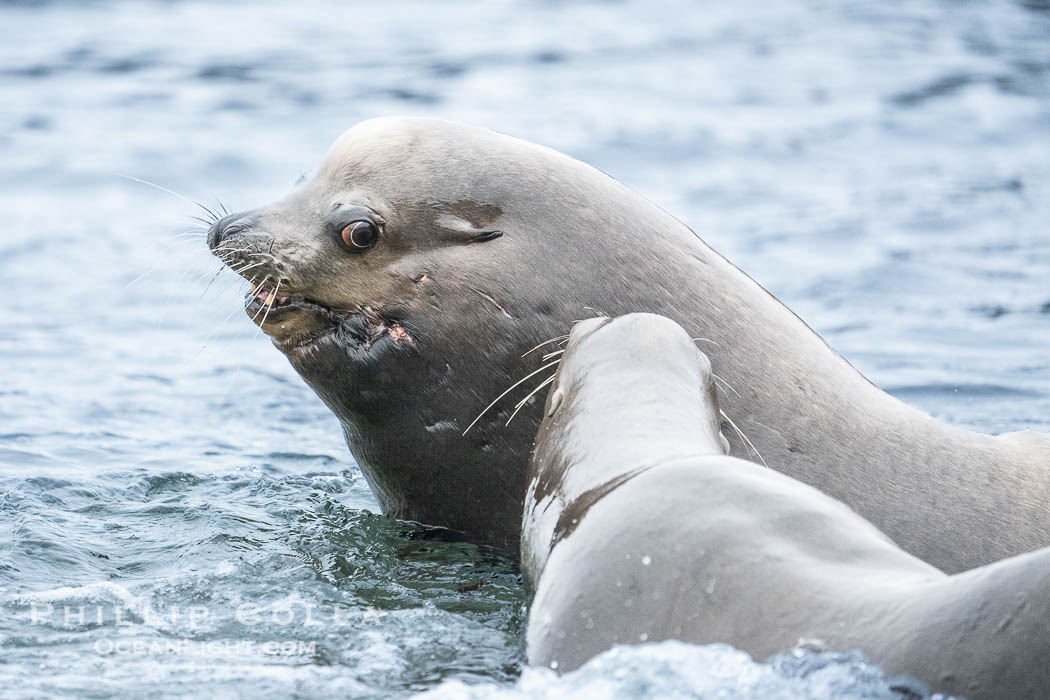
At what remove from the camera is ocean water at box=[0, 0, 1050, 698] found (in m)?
5.02

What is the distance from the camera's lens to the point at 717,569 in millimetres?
3977

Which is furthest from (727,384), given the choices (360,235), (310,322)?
(310,322)

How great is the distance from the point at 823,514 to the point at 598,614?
0.61 metres

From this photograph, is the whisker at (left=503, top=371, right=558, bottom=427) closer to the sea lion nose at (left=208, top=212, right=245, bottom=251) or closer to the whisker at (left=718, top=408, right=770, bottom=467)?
the whisker at (left=718, top=408, right=770, bottom=467)

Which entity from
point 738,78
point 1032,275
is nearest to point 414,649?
point 1032,275

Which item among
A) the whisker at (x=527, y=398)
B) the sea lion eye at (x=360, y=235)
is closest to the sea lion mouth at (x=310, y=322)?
the sea lion eye at (x=360, y=235)

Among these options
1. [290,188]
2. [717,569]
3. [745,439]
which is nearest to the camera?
[717,569]

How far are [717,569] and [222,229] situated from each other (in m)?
2.83

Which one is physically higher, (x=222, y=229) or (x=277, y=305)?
(x=222, y=229)

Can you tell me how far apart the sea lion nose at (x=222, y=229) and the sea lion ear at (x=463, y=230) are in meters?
0.77

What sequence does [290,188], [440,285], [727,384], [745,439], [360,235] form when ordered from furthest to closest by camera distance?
[290,188]
[360,235]
[440,285]
[727,384]
[745,439]

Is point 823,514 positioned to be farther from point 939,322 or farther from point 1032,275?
point 1032,275

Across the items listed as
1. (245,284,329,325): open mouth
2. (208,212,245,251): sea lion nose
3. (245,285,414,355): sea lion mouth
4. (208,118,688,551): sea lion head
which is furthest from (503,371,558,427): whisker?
(208,212,245,251): sea lion nose

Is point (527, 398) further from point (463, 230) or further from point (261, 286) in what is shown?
point (261, 286)
